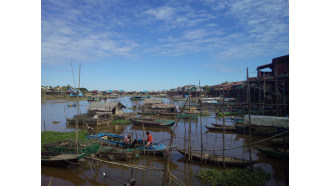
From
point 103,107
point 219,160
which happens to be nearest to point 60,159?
point 219,160

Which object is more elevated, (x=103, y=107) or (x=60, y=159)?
(x=103, y=107)

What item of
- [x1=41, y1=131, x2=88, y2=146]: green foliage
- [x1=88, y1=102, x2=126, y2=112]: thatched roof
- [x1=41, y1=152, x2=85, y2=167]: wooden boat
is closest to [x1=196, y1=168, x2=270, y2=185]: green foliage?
[x1=41, y1=152, x2=85, y2=167]: wooden boat

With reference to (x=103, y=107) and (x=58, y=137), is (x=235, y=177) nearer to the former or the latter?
(x=58, y=137)

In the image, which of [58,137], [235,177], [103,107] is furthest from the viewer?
[103,107]

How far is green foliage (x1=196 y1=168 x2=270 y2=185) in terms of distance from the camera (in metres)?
6.24

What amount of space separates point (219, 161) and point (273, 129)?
24.3ft

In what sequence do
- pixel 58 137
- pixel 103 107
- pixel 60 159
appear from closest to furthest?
pixel 60 159, pixel 58 137, pixel 103 107

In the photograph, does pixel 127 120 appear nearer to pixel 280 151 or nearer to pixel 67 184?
pixel 67 184

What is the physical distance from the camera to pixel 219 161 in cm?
807

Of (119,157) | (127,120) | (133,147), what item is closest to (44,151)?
(119,157)

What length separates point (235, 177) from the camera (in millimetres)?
6445

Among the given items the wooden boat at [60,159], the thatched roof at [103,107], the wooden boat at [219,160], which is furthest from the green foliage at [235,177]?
the thatched roof at [103,107]

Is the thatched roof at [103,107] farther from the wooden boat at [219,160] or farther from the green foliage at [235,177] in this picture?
the green foliage at [235,177]

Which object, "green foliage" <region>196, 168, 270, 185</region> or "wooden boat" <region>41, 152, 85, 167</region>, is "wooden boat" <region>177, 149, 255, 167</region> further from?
"wooden boat" <region>41, 152, 85, 167</region>
